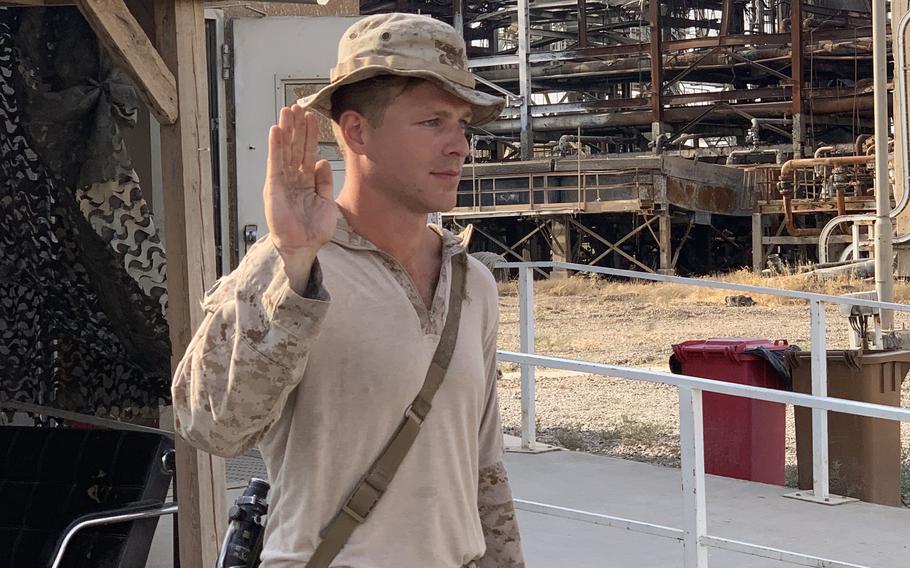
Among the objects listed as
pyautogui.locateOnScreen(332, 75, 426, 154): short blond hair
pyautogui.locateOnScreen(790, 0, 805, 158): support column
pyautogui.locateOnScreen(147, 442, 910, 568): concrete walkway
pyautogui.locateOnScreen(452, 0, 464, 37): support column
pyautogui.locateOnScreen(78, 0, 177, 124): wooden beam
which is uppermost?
pyautogui.locateOnScreen(452, 0, 464, 37): support column

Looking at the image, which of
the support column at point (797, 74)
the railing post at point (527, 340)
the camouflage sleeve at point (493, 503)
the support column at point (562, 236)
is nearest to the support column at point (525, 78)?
the support column at point (562, 236)

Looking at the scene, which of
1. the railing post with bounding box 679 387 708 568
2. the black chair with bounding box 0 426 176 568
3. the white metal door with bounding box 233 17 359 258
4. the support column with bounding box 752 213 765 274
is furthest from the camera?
the support column with bounding box 752 213 765 274

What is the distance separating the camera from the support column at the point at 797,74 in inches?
1313

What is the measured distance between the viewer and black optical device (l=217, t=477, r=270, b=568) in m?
2.17

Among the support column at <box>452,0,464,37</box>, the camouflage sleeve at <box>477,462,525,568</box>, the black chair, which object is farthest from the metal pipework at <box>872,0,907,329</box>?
the support column at <box>452,0,464,37</box>

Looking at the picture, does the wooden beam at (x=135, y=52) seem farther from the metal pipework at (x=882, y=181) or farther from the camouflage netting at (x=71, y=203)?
the metal pipework at (x=882, y=181)

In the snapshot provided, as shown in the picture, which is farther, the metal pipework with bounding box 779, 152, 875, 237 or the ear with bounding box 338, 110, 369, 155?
the metal pipework with bounding box 779, 152, 875, 237

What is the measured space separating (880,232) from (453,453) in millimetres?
13161

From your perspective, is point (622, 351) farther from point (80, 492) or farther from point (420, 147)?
point (420, 147)

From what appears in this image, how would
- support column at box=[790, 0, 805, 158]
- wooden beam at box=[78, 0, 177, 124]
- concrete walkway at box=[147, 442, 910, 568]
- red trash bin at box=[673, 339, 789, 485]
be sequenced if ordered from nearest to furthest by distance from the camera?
wooden beam at box=[78, 0, 177, 124] → concrete walkway at box=[147, 442, 910, 568] → red trash bin at box=[673, 339, 789, 485] → support column at box=[790, 0, 805, 158]

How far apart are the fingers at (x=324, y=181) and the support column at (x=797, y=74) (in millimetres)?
32767

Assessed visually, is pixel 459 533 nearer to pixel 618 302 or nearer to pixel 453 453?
pixel 453 453

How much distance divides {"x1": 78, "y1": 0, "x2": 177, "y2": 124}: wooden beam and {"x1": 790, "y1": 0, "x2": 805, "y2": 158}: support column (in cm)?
3062

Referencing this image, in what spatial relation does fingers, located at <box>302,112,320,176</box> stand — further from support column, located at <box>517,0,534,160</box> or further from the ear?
support column, located at <box>517,0,534,160</box>
